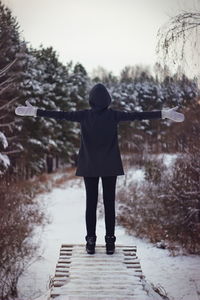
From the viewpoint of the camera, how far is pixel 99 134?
170 inches

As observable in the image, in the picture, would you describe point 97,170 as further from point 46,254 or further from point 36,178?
point 36,178

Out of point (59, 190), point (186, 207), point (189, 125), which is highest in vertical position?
point (189, 125)

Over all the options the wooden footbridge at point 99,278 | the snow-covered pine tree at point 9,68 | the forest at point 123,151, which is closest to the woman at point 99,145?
the wooden footbridge at point 99,278

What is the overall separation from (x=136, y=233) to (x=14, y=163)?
8.37 metres

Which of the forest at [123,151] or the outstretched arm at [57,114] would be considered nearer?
the outstretched arm at [57,114]

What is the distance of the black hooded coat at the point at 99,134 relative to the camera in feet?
14.1

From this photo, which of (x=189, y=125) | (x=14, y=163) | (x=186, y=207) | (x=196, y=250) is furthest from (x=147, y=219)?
(x=14, y=163)

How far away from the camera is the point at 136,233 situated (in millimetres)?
11922

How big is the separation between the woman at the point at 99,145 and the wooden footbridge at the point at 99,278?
0.66 ft

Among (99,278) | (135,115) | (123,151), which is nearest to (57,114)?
(135,115)

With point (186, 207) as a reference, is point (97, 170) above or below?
above

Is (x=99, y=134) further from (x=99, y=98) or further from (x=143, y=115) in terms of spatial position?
(x=143, y=115)

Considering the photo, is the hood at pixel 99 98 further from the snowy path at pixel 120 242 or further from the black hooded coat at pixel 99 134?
the snowy path at pixel 120 242

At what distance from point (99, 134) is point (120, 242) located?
24.8 feet
